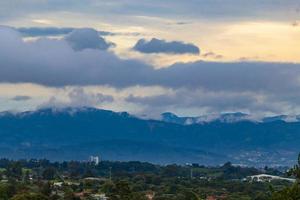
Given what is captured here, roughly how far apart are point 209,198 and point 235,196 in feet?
14.6

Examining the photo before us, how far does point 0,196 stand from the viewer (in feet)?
287

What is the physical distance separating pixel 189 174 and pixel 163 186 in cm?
5843

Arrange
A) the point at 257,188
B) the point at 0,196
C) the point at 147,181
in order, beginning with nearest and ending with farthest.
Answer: the point at 0,196, the point at 257,188, the point at 147,181

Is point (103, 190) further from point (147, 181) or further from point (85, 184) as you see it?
point (147, 181)

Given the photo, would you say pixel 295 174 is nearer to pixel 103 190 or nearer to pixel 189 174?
pixel 103 190

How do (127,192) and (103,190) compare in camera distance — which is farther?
(103,190)

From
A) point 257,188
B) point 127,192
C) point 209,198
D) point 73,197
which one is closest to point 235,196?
point 209,198

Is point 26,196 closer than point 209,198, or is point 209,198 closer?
point 26,196

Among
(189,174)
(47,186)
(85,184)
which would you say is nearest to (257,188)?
(85,184)

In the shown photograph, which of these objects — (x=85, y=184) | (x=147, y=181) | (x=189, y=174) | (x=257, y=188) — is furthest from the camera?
(x=189, y=174)

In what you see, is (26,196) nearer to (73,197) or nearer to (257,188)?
(73,197)

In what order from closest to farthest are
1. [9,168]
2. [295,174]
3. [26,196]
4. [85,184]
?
[295,174]
[26,196]
[85,184]
[9,168]

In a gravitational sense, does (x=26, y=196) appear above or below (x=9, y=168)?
below

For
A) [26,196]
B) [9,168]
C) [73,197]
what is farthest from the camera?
[9,168]
